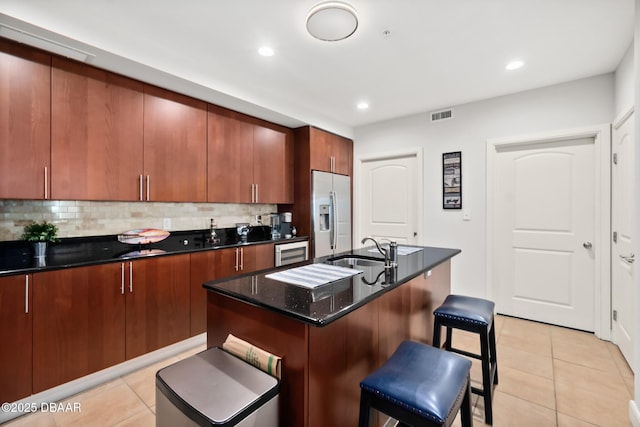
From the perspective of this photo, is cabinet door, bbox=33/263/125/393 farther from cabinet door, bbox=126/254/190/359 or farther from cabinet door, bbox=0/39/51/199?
cabinet door, bbox=0/39/51/199

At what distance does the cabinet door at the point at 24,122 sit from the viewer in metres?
1.91

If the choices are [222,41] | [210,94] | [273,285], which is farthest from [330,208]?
[273,285]


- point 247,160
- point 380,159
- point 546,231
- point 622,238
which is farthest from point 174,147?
point 622,238

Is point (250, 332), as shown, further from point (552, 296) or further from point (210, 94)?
point (552, 296)

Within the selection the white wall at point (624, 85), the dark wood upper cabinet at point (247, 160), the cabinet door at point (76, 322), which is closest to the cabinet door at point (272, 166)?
the dark wood upper cabinet at point (247, 160)

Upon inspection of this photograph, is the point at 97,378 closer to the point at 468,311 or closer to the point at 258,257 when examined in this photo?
the point at 258,257

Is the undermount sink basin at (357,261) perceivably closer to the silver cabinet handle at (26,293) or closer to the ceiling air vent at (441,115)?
the silver cabinet handle at (26,293)

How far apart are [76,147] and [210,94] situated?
4.04ft

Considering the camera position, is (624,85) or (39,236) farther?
(624,85)

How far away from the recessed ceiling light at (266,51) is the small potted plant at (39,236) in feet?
7.21

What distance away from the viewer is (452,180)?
12.4 ft

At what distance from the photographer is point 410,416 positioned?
1.07m

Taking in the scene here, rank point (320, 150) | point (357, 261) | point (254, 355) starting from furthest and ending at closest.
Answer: point (320, 150), point (357, 261), point (254, 355)

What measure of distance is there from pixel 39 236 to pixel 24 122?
82 centimetres
